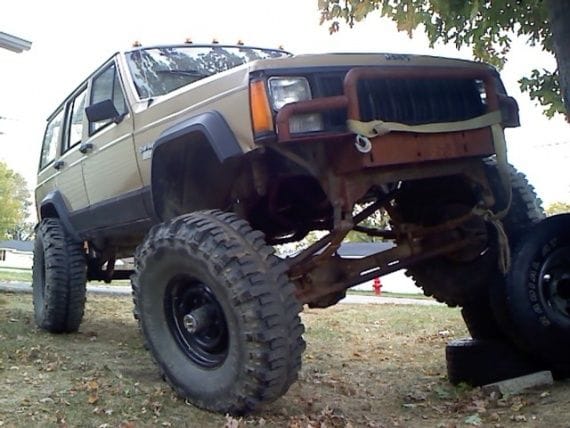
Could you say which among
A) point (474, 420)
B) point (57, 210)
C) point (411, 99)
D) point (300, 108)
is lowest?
point (474, 420)

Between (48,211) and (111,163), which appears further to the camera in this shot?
(48,211)

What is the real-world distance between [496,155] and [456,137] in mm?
311

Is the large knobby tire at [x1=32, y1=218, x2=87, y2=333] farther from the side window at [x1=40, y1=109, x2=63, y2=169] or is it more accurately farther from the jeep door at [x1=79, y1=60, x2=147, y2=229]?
the side window at [x1=40, y1=109, x2=63, y2=169]

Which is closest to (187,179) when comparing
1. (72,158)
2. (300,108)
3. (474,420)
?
Result: (300,108)

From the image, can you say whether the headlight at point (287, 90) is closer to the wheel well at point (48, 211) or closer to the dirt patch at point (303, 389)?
the dirt patch at point (303, 389)

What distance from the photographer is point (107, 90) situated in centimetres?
551

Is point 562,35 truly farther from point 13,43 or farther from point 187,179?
point 13,43

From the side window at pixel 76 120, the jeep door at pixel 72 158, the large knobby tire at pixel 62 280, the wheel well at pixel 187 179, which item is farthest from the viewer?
the side window at pixel 76 120

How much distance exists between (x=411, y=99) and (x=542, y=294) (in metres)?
1.47

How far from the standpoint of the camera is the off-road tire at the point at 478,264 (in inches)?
174

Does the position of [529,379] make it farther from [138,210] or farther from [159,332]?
[138,210]

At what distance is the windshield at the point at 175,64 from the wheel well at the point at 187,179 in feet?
3.21

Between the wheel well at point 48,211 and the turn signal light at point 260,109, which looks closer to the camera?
the turn signal light at point 260,109

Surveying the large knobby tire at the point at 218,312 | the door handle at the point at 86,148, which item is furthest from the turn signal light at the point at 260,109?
the door handle at the point at 86,148
